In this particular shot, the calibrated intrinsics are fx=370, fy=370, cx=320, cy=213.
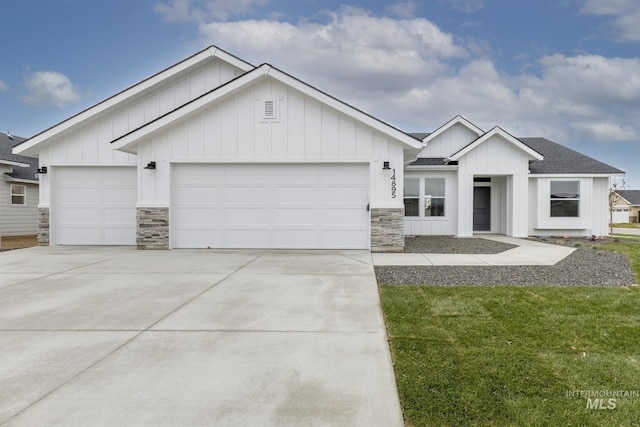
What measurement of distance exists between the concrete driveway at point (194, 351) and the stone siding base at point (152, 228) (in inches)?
153

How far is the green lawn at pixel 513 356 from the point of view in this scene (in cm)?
253

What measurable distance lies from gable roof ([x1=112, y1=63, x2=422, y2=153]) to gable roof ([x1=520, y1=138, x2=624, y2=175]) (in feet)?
28.4

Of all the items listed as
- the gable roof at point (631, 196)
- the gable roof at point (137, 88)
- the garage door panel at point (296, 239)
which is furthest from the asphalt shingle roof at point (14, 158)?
the gable roof at point (631, 196)

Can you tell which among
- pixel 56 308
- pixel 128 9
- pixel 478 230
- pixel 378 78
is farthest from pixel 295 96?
pixel 378 78

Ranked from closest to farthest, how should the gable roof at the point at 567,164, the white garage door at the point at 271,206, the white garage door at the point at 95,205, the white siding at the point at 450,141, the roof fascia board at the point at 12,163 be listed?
1. the white garage door at the point at 271,206
2. the white garage door at the point at 95,205
3. the gable roof at the point at 567,164
4. the roof fascia board at the point at 12,163
5. the white siding at the point at 450,141

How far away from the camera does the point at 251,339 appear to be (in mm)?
3879

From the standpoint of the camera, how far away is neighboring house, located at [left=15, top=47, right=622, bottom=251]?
419 inches

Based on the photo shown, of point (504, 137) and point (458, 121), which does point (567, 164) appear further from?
point (458, 121)

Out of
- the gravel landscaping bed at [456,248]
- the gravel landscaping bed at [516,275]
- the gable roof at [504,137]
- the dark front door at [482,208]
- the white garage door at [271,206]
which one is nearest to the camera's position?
the gravel landscaping bed at [516,275]

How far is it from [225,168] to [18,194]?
13.0 m

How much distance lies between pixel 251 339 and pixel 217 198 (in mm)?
7809

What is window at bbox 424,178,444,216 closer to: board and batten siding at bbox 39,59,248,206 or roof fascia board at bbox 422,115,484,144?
roof fascia board at bbox 422,115,484,144

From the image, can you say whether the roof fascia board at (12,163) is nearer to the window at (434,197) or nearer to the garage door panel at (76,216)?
the garage door panel at (76,216)

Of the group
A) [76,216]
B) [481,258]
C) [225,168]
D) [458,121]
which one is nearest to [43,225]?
[76,216]
